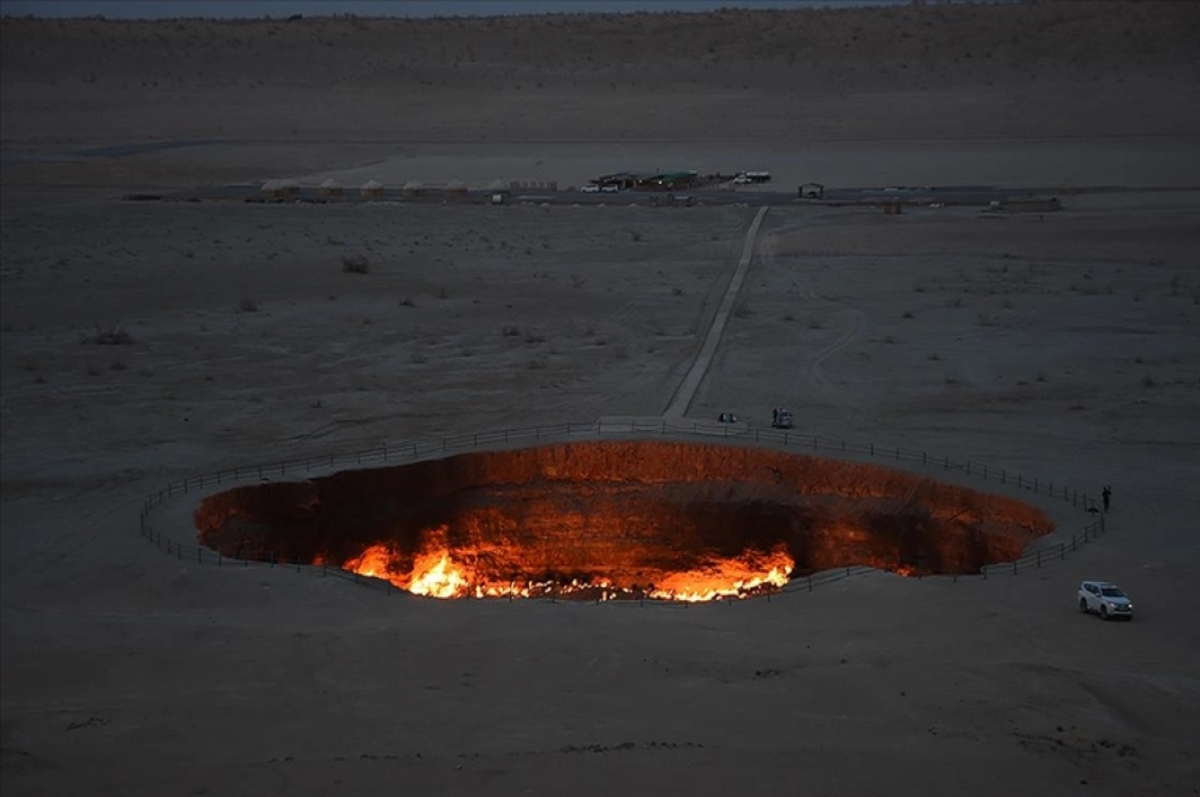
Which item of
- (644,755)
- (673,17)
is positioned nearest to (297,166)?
(673,17)

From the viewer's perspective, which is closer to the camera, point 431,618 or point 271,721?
point 271,721

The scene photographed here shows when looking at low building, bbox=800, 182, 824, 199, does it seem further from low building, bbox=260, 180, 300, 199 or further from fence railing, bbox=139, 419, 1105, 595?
fence railing, bbox=139, 419, 1105, 595

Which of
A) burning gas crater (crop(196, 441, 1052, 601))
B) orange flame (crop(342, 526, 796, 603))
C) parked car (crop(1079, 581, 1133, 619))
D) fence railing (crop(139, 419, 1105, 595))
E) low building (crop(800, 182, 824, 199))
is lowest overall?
orange flame (crop(342, 526, 796, 603))

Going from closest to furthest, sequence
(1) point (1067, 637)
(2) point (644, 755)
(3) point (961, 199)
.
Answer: (2) point (644, 755) → (1) point (1067, 637) → (3) point (961, 199)

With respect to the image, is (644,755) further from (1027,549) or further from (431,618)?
(1027,549)

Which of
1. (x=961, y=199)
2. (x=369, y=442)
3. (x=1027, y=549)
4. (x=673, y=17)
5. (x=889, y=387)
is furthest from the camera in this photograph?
(x=673, y=17)

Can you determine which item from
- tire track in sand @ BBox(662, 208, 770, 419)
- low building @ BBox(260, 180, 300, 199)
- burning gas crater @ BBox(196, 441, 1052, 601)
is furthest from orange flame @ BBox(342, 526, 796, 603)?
low building @ BBox(260, 180, 300, 199)

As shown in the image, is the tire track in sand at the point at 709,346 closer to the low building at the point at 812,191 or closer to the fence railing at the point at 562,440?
the fence railing at the point at 562,440
